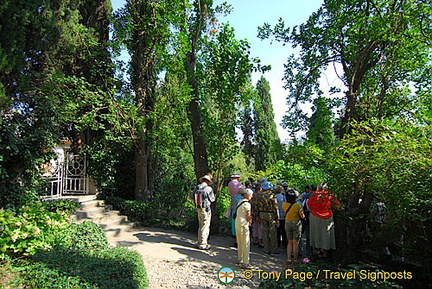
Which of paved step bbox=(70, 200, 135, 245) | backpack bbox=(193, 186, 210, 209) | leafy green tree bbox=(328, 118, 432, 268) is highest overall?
leafy green tree bbox=(328, 118, 432, 268)

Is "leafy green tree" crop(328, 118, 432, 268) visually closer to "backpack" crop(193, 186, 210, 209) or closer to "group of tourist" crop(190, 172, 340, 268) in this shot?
"group of tourist" crop(190, 172, 340, 268)

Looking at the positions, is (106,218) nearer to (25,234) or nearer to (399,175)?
(25,234)

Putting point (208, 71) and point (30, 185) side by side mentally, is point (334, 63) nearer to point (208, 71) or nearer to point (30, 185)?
point (208, 71)

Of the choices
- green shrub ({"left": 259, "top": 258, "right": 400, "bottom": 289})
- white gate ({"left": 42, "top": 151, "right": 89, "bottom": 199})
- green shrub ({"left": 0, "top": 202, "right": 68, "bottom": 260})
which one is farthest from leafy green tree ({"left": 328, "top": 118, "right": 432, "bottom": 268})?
white gate ({"left": 42, "top": 151, "right": 89, "bottom": 199})

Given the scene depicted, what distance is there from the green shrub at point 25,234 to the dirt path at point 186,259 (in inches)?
77.9

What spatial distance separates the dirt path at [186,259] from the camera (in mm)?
4854

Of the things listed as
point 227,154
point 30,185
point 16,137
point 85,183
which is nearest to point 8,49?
point 16,137

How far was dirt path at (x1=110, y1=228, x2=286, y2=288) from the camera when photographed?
4854mm

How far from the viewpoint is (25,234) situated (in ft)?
14.7

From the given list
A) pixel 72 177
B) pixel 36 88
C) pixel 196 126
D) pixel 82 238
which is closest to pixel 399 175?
pixel 82 238

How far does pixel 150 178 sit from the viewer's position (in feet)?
40.0

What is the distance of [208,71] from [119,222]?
598cm

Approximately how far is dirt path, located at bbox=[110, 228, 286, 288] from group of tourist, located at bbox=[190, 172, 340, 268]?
34 cm

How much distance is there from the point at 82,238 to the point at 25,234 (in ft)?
3.75
